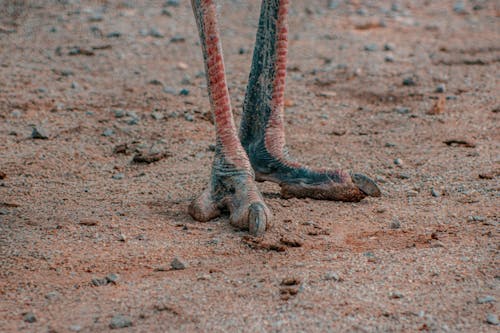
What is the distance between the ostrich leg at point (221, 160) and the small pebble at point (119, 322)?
1.16 m

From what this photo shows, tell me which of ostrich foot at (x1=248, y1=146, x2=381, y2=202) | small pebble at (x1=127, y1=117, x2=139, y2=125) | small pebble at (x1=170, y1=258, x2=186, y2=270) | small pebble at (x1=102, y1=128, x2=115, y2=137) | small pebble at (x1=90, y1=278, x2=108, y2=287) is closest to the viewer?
small pebble at (x1=90, y1=278, x2=108, y2=287)

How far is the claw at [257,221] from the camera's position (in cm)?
456

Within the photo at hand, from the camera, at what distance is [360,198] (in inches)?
201

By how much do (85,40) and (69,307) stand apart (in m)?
5.80

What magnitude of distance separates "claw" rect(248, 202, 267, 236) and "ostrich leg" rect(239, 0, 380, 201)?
60 centimetres

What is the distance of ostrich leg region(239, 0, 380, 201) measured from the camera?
5.19 m

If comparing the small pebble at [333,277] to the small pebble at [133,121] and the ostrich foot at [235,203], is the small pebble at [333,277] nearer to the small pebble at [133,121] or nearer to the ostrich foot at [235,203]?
the ostrich foot at [235,203]

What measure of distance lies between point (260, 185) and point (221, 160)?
21.9 inches

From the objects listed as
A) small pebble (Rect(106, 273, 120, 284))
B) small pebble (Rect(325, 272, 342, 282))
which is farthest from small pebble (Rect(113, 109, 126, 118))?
small pebble (Rect(325, 272, 342, 282))

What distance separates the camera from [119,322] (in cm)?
364

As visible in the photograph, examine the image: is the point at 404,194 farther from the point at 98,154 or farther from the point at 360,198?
the point at 98,154

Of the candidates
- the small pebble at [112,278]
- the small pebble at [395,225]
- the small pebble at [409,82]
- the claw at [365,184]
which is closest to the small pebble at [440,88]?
the small pebble at [409,82]

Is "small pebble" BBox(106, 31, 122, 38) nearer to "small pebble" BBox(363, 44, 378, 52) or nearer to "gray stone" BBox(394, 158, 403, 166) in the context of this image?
"small pebble" BBox(363, 44, 378, 52)

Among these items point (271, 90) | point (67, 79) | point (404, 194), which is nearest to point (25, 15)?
point (67, 79)
